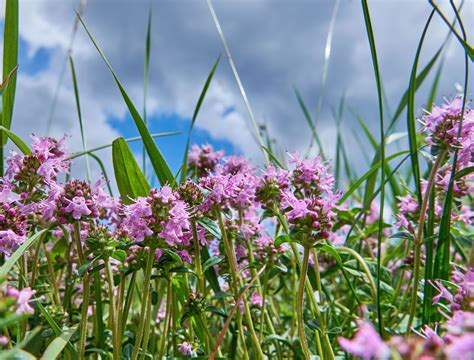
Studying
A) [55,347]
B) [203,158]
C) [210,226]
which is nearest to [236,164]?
[203,158]

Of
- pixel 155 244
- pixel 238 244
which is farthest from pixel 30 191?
pixel 238 244

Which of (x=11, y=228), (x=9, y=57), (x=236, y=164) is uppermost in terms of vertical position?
(x=236, y=164)

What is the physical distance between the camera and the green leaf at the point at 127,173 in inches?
81.1

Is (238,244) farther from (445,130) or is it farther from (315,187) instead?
(445,130)

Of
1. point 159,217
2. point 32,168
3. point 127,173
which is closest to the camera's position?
point 159,217

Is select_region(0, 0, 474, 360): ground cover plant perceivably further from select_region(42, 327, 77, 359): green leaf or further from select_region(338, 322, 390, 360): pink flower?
select_region(338, 322, 390, 360): pink flower

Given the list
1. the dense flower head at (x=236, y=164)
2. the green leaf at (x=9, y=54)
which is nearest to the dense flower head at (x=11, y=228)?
the green leaf at (x=9, y=54)

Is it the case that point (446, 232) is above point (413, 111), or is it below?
below

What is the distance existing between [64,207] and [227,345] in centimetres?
106

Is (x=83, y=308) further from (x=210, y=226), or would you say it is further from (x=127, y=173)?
(x=127, y=173)

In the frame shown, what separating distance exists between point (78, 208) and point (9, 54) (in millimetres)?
865

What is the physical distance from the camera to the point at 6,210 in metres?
1.64

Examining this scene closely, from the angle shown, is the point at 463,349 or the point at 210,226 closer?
the point at 463,349

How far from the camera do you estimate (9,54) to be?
6.91 ft
